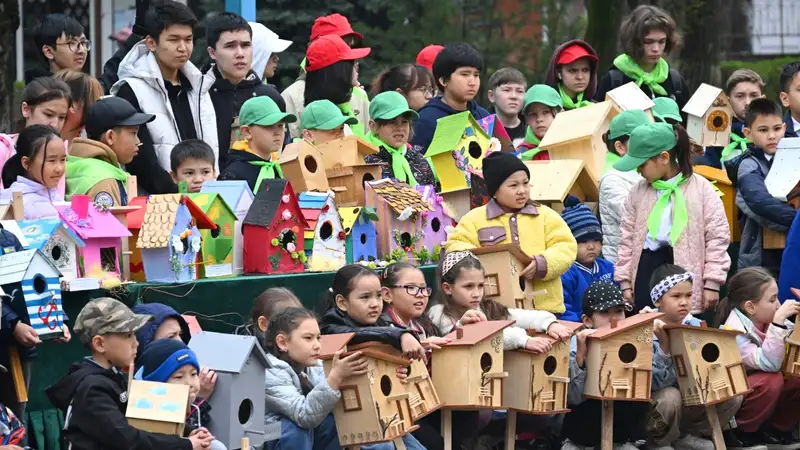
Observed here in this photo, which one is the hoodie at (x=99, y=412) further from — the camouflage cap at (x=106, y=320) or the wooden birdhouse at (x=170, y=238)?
the wooden birdhouse at (x=170, y=238)

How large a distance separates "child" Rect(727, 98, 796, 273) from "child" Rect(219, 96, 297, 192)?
11.2 ft

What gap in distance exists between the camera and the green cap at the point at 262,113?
9.64 m

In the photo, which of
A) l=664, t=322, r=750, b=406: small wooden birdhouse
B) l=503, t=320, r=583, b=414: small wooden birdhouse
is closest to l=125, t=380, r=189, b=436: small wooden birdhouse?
l=503, t=320, r=583, b=414: small wooden birdhouse

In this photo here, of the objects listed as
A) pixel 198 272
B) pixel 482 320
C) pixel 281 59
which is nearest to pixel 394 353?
pixel 482 320

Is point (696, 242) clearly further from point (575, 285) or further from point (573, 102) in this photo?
point (573, 102)

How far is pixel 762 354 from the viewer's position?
974 centimetres

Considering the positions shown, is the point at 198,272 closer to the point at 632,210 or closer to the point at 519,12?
the point at 632,210

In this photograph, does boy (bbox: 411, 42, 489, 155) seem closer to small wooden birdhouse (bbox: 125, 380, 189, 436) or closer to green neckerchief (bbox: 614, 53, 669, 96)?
green neckerchief (bbox: 614, 53, 669, 96)

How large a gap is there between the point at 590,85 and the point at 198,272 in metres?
4.37

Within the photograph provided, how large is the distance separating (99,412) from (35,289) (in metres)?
1.05

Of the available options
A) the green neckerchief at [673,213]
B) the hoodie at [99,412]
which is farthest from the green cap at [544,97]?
the hoodie at [99,412]

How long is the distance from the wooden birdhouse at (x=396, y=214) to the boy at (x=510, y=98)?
6.73 ft

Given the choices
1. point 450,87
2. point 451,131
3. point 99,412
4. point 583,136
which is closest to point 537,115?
point 583,136

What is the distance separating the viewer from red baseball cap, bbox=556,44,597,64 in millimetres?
11891
